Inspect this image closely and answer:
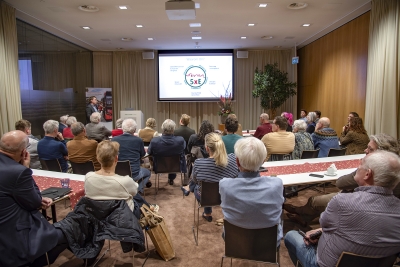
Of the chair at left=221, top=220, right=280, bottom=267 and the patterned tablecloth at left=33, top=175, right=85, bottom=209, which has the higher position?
the patterned tablecloth at left=33, top=175, right=85, bottom=209

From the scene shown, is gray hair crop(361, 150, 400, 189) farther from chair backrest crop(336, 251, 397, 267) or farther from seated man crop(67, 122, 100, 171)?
seated man crop(67, 122, 100, 171)

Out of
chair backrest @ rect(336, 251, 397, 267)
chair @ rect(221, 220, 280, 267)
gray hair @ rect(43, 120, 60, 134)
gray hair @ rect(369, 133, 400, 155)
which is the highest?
gray hair @ rect(43, 120, 60, 134)

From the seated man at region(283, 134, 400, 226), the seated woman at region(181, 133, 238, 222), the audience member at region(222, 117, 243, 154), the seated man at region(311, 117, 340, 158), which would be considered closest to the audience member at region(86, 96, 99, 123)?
the audience member at region(222, 117, 243, 154)

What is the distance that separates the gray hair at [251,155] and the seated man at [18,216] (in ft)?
4.46

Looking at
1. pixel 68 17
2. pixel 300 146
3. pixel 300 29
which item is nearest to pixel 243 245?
pixel 300 146

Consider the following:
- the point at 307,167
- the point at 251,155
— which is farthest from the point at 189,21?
the point at 251,155

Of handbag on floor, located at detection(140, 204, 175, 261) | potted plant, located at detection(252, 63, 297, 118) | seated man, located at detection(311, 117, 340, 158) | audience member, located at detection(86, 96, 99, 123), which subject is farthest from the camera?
potted plant, located at detection(252, 63, 297, 118)

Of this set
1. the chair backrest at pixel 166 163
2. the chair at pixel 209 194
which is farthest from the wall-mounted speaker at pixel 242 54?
the chair at pixel 209 194

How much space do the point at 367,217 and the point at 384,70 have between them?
14.8ft

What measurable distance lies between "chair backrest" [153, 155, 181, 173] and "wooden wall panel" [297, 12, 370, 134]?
4.35 meters

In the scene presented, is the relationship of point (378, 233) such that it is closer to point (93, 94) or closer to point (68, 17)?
point (68, 17)

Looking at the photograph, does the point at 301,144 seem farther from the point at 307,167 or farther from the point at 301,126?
the point at 307,167

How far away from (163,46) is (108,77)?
2628mm

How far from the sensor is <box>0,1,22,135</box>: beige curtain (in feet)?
16.6
